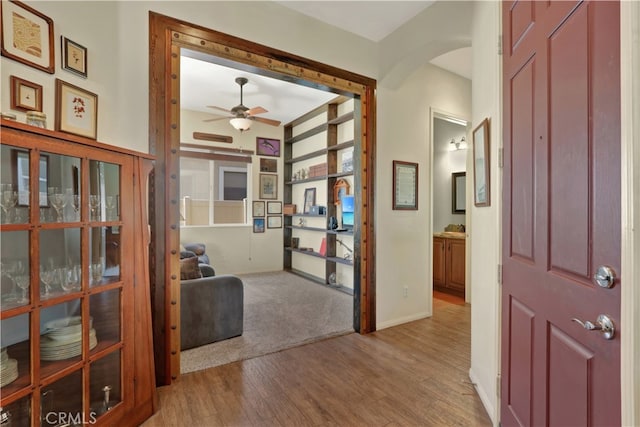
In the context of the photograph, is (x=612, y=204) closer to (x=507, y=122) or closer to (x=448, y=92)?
(x=507, y=122)

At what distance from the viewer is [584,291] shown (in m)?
0.95

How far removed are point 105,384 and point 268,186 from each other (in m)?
5.01

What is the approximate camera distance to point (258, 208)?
6.18 meters

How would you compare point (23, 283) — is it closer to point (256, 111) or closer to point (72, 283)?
point (72, 283)

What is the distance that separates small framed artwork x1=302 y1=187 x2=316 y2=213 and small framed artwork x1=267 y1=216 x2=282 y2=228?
30.2 inches

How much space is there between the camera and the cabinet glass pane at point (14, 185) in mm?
1158

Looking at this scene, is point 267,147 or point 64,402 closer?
point 64,402

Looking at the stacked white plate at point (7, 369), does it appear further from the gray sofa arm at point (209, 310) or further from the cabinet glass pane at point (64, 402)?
the gray sofa arm at point (209, 310)

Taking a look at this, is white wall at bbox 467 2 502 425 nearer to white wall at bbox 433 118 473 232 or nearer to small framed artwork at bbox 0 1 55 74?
small framed artwork at bbox 0 1 55 74

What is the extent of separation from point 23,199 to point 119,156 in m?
0.47

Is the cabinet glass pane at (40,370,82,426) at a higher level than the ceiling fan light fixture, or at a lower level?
lower

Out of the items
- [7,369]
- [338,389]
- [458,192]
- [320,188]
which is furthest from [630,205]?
[320,188]

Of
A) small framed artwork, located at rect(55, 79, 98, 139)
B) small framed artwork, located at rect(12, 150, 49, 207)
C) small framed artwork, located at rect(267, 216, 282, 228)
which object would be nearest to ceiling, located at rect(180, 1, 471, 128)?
small framed artwork, located at rect(55, 79, 98, 139)

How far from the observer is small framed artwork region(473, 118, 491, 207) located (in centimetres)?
186
